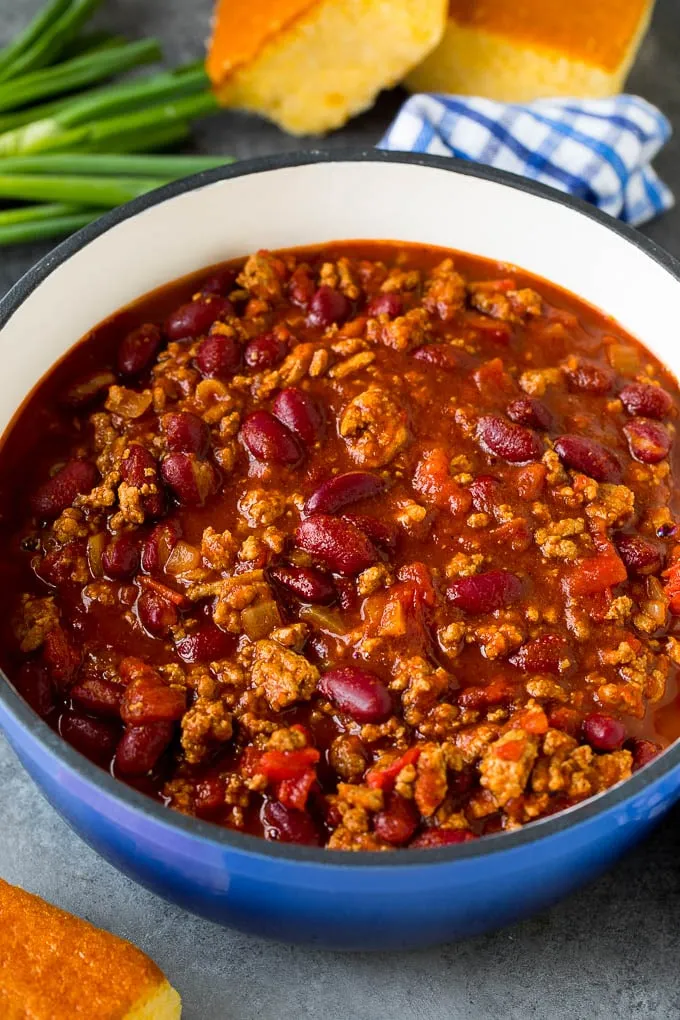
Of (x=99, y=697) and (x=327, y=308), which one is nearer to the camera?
(x=99, y=697)

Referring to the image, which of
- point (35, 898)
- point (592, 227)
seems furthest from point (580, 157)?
point (35, 898)

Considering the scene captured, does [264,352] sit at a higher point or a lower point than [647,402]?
higher

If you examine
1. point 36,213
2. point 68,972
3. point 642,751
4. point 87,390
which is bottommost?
Result: point 68,972

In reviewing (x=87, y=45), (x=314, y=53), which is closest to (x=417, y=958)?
(x=314, y=53)

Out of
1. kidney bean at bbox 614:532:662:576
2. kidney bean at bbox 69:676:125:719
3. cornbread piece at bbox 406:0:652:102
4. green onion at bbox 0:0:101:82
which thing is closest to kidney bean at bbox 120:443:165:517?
kidney bean at bbox 69:676:125:719

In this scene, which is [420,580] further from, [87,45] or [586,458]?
[87,45]

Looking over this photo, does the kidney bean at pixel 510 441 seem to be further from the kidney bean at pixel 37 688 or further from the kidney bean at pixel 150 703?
the kidney bean at pixel 37 688
